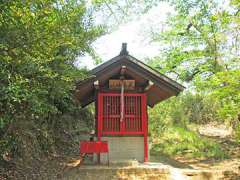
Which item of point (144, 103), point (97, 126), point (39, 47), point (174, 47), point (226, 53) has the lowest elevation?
point (97, 126)

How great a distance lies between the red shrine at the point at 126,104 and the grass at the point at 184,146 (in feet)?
16.3

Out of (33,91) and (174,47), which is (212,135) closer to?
(174,47)

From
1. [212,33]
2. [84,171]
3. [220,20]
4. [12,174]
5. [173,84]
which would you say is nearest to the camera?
[12,174]

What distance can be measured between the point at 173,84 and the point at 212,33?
534 centimetres

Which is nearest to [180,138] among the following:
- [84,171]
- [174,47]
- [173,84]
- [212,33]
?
[174,47]

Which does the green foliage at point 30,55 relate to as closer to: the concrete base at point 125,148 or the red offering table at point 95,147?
the red offering table at point 95,147

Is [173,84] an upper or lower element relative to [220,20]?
lower

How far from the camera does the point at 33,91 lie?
586 cm

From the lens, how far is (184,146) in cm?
1543

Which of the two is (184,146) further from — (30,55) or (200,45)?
(30,55)

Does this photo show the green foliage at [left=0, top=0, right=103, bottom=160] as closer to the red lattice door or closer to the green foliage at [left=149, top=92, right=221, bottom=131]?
the red lattice door

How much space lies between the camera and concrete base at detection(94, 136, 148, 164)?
33.1 feet

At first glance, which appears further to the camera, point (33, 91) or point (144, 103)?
point (144, 103)

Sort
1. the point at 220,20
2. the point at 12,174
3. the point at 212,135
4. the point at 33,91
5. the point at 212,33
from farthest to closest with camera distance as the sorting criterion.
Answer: the point at 212,135
the point at 212,33
the point at 220,20
the point at 12,174
the point at 33,91
